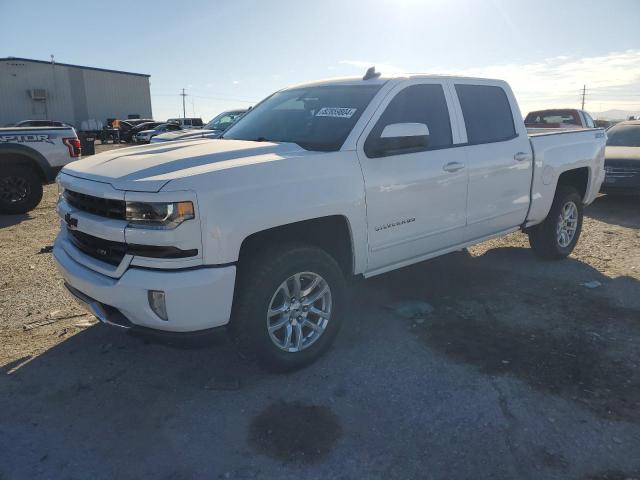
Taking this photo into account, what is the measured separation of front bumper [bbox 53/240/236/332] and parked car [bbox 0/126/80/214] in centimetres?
682

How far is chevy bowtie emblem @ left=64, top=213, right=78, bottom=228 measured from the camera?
10.6 feet

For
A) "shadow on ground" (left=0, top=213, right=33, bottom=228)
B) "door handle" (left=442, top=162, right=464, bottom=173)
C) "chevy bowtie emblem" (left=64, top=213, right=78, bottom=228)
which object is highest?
"door handle" (left=442, top=162, right=464, bottom=173)

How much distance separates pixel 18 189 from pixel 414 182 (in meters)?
7.83

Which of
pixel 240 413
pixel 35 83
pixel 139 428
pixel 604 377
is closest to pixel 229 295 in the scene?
pixel 240 413

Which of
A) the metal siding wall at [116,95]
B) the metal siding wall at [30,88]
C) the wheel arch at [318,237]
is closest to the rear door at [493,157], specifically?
the wheel arch at [318,237]

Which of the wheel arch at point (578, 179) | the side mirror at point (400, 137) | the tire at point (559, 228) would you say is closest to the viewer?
the side mirror at point (400, 137)

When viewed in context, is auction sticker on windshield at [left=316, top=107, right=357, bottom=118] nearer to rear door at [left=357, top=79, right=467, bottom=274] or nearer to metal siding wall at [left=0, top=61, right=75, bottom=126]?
rear door at [left=357, top=79, right=467, bottom=274]

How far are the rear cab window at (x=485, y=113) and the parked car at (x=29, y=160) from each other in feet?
23.5

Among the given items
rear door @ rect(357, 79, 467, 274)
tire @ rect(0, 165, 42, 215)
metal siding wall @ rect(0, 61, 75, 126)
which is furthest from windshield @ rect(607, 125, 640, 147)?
metal siding wall @ rect(0, 61, 75, 126)

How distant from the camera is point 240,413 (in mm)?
3012

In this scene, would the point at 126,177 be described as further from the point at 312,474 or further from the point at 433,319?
the point at 433,319

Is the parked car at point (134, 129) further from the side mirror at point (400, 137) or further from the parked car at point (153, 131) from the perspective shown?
the side mirror at point (400, 137)

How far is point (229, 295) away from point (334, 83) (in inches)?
91.9

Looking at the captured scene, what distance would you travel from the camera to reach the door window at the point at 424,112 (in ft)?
12.7
